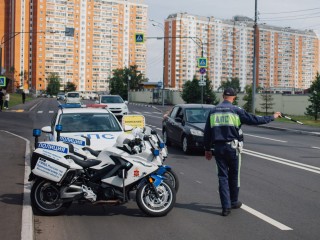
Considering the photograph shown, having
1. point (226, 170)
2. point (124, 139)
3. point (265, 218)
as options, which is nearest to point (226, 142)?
point (226, 170)

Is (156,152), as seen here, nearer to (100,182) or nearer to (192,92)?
(100,182)

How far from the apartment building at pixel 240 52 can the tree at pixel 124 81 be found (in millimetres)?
10174

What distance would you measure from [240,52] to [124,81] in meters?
44.5

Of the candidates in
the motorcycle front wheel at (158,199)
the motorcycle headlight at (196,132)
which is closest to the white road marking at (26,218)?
the motorcycle front wheel at (158,199)

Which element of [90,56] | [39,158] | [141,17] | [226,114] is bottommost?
[39,158]

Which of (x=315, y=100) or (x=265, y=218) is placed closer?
(x=265, y=218)

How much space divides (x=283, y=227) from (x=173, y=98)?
70212 millimetres

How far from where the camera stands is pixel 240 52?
14600 centimetres

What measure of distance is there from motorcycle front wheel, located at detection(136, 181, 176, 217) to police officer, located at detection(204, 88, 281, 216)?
29.5 inches

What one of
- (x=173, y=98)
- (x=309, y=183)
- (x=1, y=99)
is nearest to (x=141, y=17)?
(x=173, y=98)

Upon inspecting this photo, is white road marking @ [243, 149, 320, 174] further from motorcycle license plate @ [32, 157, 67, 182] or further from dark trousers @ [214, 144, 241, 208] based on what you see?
motorcycle license plate @ [32, 157, 67, 182]

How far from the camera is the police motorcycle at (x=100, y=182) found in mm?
7258

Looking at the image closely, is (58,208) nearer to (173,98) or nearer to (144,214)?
(144,214)

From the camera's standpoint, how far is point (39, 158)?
7508mm
